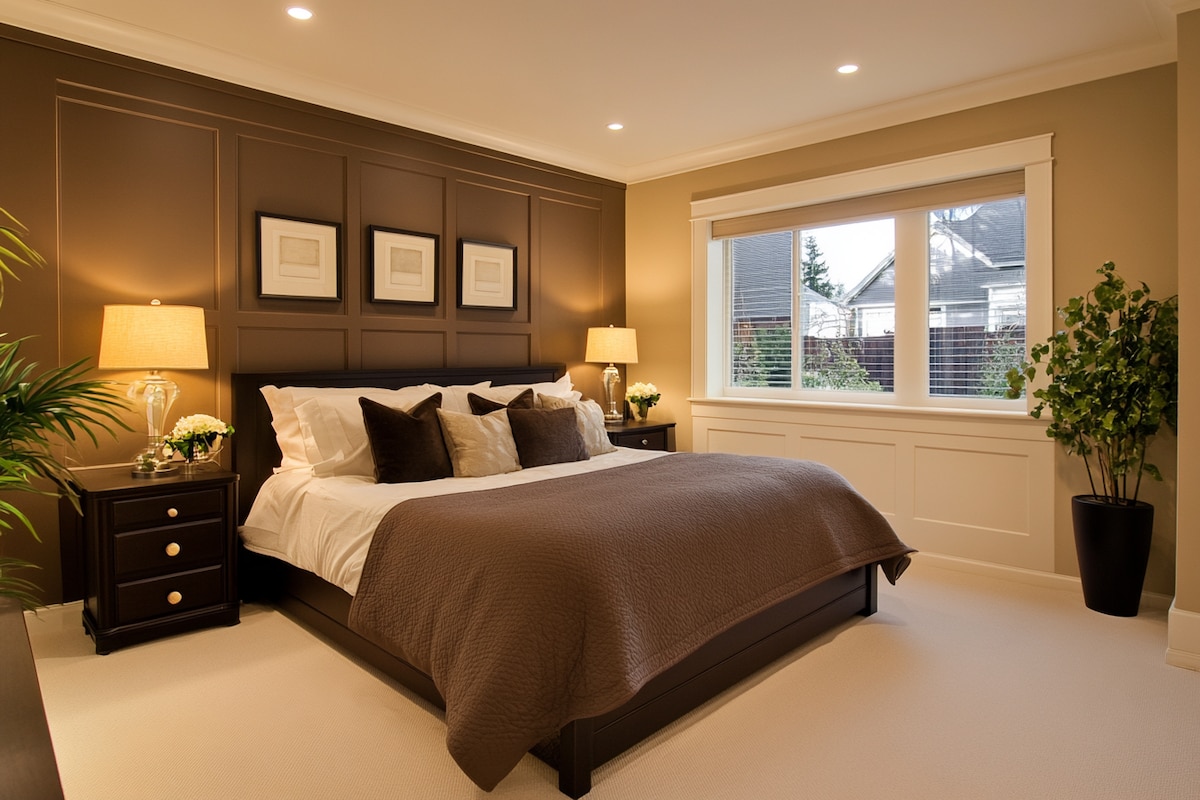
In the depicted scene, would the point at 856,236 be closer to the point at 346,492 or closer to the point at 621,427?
the point at 621,427

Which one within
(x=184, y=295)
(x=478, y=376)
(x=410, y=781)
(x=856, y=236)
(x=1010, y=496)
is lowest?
(x=410, y=781)

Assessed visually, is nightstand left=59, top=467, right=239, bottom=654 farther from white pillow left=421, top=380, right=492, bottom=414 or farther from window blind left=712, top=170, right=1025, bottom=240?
window blind left=712, top=170, right=1025, bottom=240

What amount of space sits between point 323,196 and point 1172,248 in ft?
14.4

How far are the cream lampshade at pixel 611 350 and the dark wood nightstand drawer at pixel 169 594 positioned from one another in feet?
9.42

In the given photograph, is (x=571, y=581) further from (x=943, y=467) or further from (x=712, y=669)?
(x=943, y=467)

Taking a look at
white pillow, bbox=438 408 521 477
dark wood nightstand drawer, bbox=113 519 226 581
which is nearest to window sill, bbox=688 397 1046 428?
white pillow, bbox=438 408 521 477

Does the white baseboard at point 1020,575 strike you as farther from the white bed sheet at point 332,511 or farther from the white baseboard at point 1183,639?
the white bed sheet at point 332,511

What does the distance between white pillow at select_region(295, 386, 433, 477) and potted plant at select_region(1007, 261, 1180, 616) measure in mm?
3235

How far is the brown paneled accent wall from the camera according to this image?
324cm

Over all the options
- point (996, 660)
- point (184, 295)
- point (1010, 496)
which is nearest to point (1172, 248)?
point (1010, 496)

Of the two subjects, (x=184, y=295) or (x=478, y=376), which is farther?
(x=478, y=376)

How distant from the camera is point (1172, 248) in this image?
3520 millimetres

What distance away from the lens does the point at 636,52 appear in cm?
360

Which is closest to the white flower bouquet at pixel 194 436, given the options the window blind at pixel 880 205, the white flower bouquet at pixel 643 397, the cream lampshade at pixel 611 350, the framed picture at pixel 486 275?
the framed picture at pixel 486 275
